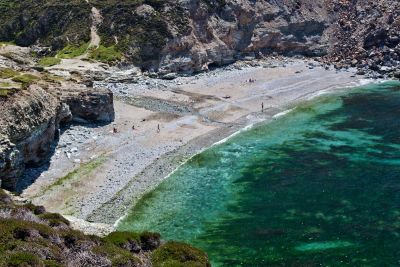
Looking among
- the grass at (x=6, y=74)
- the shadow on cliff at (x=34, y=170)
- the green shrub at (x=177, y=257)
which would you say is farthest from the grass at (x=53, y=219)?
the grass at (x=6, y=74)

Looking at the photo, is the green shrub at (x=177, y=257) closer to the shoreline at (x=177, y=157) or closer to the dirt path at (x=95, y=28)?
the shoreline at (x=177, y=157)

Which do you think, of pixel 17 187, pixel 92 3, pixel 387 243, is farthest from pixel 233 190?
pixel 92 3

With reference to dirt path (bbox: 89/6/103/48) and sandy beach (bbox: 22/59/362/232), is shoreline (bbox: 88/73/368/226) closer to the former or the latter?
sandy beach (bbox: 22/59/362/232)

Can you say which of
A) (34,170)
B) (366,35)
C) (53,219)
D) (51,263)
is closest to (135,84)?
(34,170)

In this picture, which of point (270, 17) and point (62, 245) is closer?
point (62, 245)

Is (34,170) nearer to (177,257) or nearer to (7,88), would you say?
(7,88)

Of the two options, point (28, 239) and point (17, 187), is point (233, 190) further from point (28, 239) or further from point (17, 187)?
point (28, 239)
